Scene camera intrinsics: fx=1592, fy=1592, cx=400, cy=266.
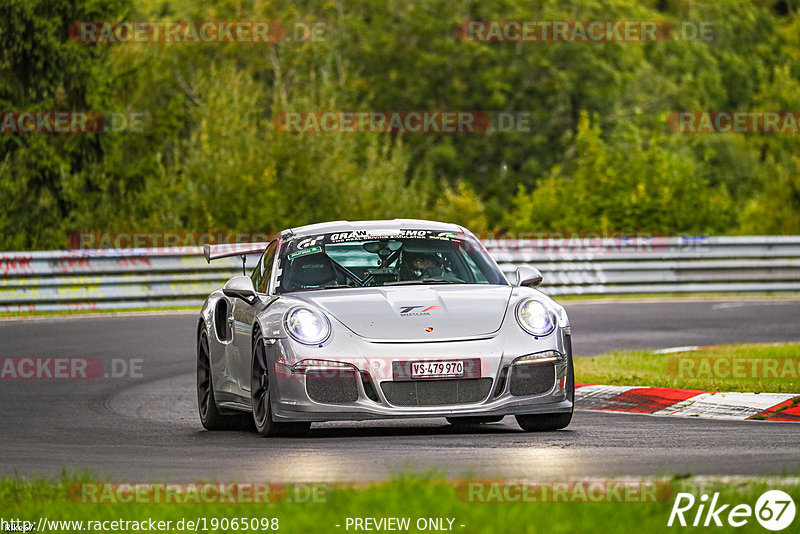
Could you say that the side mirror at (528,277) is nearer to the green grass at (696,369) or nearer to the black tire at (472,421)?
the black tire at (472,421)

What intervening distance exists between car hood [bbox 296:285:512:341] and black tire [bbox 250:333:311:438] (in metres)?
0.45

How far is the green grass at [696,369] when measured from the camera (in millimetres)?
12352

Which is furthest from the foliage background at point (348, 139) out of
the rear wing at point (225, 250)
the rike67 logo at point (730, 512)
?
the rike67 logo at point (730, 512)

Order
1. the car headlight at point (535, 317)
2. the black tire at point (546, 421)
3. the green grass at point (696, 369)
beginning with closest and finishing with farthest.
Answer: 1. the car headlight at point (535, 317)
2. the black tire at point (546, 421)
3. the green grass at point (696, 369)

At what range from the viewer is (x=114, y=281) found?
24.8 metres

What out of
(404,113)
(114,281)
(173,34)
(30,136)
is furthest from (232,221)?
(404,113)

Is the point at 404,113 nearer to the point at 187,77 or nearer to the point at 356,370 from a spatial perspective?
the point at 187,77

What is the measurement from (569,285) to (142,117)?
→ 58.6ft

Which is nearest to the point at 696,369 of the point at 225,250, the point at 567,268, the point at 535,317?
the point at 225,250

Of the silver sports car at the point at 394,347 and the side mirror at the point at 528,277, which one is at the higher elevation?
the side mirror at the point at 528,277

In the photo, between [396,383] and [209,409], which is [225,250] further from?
[396,383]

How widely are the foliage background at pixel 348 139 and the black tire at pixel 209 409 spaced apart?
2222 centimetres

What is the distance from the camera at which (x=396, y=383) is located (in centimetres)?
934

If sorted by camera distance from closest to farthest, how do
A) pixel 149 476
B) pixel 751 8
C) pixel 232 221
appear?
pixel 149 476 → pixel 232 221 → pixel 751 8
